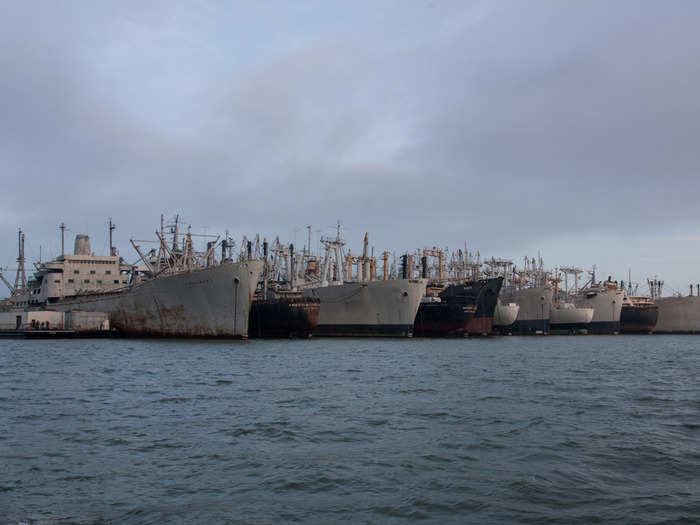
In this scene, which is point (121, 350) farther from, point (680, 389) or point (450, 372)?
point (680, 389)

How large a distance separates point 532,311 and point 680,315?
31.1 meters

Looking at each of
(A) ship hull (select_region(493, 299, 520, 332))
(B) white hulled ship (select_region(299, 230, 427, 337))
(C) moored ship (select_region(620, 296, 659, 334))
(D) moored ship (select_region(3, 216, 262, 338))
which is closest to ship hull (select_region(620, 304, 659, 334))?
(C) moored ship (select_region(620, 296, 659, 334))

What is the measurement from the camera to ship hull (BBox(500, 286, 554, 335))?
283 feet

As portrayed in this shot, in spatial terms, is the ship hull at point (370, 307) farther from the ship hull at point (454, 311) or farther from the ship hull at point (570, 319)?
the ship hull at point (570, 319)

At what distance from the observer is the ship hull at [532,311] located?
86.2 meters

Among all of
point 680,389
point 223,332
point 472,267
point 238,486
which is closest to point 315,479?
point 238,486

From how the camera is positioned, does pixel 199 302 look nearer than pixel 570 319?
Yes

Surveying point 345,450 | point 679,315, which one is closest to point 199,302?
point 345,450

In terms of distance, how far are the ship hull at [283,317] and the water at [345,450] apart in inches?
1220

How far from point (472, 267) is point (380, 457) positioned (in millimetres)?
86863

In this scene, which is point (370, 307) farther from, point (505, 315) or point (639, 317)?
point (639, 317)

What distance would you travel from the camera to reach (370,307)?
6088 cm

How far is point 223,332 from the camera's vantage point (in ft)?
146

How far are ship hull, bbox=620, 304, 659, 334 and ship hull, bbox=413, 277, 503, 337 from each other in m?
34.3
